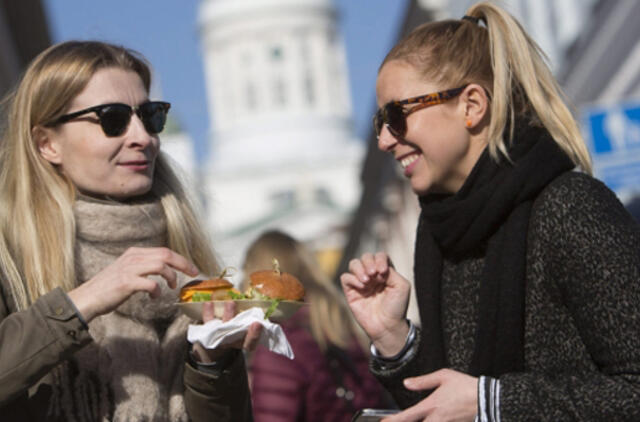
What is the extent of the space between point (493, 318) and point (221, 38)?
77.4m

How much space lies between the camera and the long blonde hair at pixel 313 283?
4.66 metres

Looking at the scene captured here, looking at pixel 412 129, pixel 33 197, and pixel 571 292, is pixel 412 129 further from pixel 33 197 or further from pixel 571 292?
pixel 33 197

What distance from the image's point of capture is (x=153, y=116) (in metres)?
2.97

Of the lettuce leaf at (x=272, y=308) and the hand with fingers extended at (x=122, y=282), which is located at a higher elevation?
the hand with fingers extended at (x=122, y=282)

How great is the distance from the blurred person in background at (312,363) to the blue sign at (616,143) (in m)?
3.84

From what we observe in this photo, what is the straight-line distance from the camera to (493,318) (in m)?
2.61

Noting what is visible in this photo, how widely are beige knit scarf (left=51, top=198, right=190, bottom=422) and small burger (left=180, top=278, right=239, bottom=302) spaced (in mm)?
83

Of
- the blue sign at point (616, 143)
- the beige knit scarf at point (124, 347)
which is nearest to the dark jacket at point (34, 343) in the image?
the beige knit scarf at point (124, 347)

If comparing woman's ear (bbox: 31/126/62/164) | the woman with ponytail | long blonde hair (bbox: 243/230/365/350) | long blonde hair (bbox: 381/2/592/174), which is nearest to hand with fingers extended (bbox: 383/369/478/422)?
the woman with ponytail

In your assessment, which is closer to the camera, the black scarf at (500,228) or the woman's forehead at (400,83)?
the black scarf at (500,228)

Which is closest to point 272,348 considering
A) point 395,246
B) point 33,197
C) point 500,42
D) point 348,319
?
point 33,197

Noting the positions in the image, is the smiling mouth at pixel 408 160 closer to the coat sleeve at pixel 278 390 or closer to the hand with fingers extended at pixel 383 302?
the hand with fingers extended at pixel 383 302

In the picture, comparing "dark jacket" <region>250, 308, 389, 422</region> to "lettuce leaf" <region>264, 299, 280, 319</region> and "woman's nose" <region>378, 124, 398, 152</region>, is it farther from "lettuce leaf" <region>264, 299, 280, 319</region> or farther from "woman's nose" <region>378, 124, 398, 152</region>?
"woman's nose" <region>378, 124, 398, 152</region>

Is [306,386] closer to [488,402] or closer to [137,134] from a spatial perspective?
[137,134]
